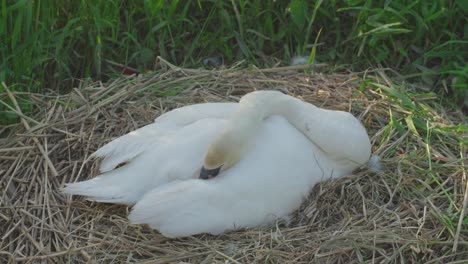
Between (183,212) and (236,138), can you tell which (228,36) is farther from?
(183,212)

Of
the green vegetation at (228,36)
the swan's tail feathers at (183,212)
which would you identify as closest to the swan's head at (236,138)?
the swan's tail feathers at (183,212)

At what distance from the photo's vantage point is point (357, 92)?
187 inches

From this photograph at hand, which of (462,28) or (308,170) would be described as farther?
(462,28)

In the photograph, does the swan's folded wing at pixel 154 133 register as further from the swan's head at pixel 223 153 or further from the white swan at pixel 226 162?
the swan's head at pixel 223 153

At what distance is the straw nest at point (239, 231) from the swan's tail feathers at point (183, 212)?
80 mm

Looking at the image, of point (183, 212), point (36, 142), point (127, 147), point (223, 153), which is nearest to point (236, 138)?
point (223, 153)

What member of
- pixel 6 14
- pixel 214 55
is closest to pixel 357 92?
pixel 214 55

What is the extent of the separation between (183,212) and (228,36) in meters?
1.75

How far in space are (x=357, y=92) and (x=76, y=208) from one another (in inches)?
62.7

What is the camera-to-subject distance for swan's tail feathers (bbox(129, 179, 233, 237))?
3.79m

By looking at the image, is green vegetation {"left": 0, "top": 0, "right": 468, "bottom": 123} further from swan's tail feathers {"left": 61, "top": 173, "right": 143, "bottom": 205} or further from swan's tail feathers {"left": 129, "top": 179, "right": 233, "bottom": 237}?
swan's tail feathers {"left": 129, "top": 179, "right": 233, "bottom": 237}

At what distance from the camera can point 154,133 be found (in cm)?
414

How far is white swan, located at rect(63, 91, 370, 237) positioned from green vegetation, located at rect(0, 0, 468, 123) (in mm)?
1002

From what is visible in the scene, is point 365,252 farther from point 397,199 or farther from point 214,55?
point 214,55
